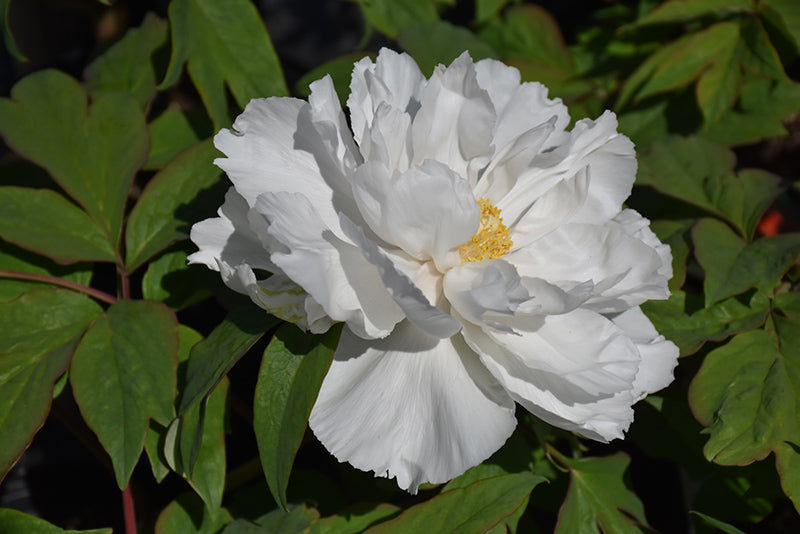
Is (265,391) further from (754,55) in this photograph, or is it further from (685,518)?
(754,55)

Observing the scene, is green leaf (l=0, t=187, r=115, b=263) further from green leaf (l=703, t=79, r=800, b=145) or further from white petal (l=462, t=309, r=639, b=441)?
green leaf (l=703, t=79, r=800, b=145)

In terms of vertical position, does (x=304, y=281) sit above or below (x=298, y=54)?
above

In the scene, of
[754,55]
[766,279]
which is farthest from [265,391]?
[754,55]

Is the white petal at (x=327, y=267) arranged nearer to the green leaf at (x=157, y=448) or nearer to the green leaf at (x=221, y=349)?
the green leaf at (x=221, y=349)

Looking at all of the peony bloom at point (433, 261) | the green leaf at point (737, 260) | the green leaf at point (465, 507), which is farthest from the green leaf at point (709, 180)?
the green leaf at point (465, 507)

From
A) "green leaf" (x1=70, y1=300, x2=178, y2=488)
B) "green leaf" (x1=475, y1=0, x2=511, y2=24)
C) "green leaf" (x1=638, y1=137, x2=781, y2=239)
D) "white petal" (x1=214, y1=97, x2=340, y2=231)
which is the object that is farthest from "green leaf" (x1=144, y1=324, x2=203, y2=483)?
"green leaf" (x1=475, y1=0, x2=511, y2=24)
